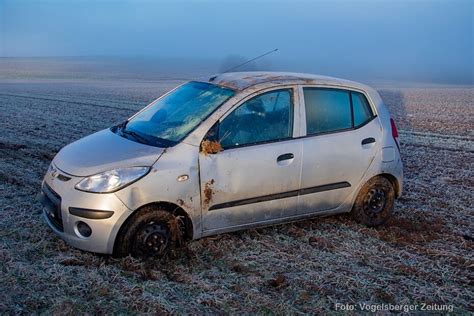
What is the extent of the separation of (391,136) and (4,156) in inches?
265

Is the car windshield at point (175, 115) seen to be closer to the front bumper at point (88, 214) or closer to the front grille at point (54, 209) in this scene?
the front bumper at point (88, 214)

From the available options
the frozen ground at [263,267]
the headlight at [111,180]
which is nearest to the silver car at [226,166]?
the headlight at [111,180]

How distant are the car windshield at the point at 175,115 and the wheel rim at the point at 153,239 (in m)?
0.80

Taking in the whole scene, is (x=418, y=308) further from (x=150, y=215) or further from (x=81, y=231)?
(x=81, y=231)

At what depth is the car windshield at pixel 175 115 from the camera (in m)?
5.17

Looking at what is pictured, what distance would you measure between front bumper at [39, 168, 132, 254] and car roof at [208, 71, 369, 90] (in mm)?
1823

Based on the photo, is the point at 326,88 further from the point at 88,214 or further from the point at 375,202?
the point at 88,214

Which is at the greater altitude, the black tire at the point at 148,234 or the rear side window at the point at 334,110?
the rear side window at the point at 334,110

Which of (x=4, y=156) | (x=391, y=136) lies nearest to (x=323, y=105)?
(x=391, y=136)

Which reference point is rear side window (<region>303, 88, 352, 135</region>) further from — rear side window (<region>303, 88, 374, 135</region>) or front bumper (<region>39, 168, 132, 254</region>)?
front bumper (<region>39, 168, 132, 254</region>)

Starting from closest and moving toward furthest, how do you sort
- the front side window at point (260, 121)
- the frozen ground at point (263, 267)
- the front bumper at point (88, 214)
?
the frozen ground at point (263, 267)
the front bumper at point (88, 214)
the front side window at point (260, 121)

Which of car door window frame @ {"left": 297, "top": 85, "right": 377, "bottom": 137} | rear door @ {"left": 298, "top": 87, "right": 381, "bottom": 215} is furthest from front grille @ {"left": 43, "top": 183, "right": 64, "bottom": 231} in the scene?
car door window frame @ {"left": 297, "top": 85, "right": 377, "bottom": 137}

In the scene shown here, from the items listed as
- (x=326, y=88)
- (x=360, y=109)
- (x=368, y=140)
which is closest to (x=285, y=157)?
(x=326, y=88)

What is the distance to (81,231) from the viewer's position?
470cm
